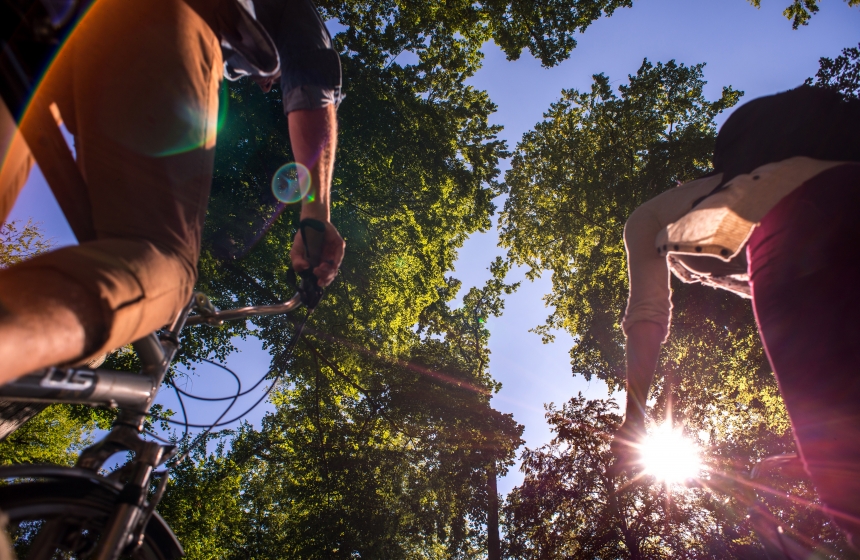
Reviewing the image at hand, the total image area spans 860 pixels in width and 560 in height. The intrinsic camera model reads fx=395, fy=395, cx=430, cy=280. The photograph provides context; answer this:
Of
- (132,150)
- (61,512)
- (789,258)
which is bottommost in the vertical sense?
(61,512)

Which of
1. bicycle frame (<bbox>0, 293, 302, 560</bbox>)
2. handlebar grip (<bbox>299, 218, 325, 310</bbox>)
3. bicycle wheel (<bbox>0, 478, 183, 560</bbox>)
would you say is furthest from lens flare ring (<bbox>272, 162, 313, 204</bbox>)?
bicycle wheel (<bbox>0, 478, 183, 560</bbox>)

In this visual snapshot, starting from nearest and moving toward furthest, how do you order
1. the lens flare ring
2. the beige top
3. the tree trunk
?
1. the beige top
2. the lens flare ring
3. the tree trunk

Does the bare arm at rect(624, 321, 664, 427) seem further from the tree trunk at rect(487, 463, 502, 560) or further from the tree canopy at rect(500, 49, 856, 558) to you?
the tree trunk at rect(487, 463, 502, 560)

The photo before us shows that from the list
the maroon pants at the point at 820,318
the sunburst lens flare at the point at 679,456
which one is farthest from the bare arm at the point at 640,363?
the sunburst lens flare at the point at 679,456

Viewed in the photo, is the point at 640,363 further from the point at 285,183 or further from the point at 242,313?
the point at 285,183

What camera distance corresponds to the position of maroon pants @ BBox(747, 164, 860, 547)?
4.10 ft

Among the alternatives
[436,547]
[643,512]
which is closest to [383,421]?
[643,512]

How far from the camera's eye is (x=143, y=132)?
0.97 m

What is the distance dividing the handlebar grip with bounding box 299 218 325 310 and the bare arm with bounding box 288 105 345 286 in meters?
0.02

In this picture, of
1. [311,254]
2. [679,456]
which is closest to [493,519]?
[679,456]

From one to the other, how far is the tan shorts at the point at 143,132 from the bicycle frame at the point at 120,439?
0.32m

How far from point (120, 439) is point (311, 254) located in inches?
34.2

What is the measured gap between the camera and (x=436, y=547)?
21828mm

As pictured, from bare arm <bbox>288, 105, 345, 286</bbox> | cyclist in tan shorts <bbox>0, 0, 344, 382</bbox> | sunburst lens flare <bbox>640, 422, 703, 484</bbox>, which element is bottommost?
cyclist in tan shorts <bbox>0, 0, 344, 382</bbox>
